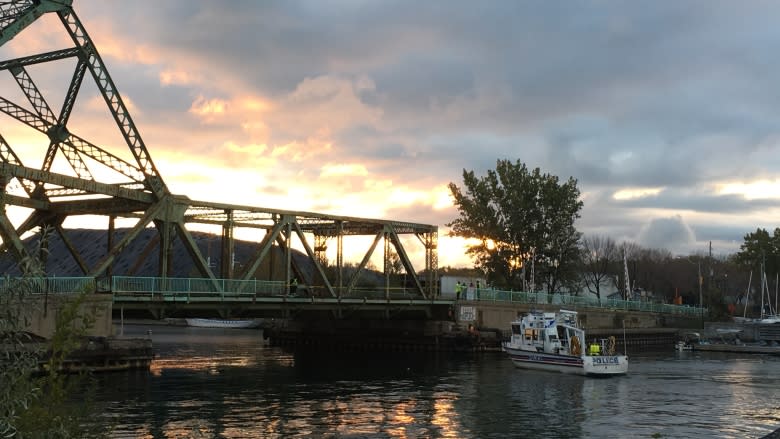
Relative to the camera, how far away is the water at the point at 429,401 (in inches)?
1118

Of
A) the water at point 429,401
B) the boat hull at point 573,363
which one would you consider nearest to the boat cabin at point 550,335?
the boat hull at point 573,363

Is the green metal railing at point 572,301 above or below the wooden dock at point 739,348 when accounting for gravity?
above

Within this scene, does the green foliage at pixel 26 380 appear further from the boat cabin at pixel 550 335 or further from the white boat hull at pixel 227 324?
the white boat hull at pixel 227 324

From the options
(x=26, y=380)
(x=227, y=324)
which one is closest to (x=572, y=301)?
(x=26, y=380)

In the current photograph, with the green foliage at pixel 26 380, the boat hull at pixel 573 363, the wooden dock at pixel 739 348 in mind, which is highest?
the green foliage at pixel 26 380

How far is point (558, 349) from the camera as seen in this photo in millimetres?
53219

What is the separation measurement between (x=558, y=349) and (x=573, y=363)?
10.00 ft

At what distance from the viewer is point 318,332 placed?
7950 cm

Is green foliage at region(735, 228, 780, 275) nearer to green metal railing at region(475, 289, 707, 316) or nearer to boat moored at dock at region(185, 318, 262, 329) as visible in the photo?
green metal railing at region(475, 289, 707, 316)

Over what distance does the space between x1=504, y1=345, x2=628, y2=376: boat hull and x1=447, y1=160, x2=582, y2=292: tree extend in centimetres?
3863

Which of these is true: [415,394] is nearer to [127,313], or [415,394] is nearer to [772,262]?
[127,313]

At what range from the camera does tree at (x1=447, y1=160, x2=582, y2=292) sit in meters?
91.4

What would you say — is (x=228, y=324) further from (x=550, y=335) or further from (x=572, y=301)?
(x=550, y=335)

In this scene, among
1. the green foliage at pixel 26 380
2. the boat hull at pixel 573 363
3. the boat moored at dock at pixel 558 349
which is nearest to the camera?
the green foliage at pixel 26 380
